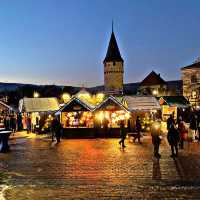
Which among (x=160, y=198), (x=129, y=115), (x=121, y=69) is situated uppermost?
(x=121, y=69)

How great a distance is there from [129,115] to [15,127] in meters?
10.9

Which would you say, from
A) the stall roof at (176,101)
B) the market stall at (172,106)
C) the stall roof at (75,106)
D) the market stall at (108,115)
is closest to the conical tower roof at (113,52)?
the stall roof at (176,101)

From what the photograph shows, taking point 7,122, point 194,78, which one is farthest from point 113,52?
point 7,122

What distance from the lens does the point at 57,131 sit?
93.4ft

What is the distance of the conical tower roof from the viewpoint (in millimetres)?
80125

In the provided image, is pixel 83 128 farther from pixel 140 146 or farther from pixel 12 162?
pixel 12 162

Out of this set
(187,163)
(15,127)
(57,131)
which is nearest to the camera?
(187,163)

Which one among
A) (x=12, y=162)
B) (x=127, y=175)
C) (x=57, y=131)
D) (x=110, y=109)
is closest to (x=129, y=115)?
(x=110, y=109)

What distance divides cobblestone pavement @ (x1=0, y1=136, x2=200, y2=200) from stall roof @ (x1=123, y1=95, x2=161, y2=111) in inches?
504

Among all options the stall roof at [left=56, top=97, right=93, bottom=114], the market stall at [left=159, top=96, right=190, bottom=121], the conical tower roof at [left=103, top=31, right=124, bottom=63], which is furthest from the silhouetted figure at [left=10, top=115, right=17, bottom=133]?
the conical tower roof at [left=103, top=31, right=124, bottom=63]

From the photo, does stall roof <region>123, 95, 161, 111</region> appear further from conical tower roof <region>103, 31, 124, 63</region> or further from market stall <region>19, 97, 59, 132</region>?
conical tower roof <region>103, 31, 124, 63</region>

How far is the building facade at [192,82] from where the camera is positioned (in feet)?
176

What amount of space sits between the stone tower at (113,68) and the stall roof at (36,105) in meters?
39.9

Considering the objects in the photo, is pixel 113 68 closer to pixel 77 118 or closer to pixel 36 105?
pixel 36 105
